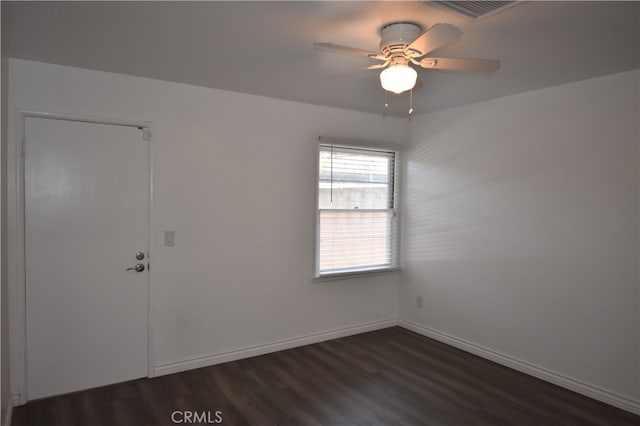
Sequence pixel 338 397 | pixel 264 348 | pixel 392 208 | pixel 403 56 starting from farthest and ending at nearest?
pixel 392 208
pixel 264 348
pixel 338 397
pixel 403 56

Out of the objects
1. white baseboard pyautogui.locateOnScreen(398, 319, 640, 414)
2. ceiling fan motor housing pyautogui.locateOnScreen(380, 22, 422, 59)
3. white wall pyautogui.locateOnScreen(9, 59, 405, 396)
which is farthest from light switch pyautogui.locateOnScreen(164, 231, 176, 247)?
white baseboard pyautogui.locateOnScreen(398, 319, 640, 414)

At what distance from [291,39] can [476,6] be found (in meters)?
1.07

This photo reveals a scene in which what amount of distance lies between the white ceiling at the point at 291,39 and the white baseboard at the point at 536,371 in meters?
2.44

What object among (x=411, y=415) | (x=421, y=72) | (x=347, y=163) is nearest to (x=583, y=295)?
(x=411, y=415)

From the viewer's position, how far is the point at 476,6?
1.93 metres

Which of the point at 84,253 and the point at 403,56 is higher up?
the point at 403,56

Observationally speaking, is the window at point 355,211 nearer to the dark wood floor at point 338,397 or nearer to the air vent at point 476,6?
the dark wood floor at point 338,397

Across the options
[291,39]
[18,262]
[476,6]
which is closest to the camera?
[476,6]

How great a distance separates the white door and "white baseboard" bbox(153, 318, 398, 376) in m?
0.24

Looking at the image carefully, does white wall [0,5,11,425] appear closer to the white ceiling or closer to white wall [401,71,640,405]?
the white ceiling

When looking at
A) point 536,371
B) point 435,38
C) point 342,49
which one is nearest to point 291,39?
point 342,49

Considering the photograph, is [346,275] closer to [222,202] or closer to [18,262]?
[222,202]

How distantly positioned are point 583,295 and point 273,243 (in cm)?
272

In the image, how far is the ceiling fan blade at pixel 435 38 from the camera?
72.9 inches
